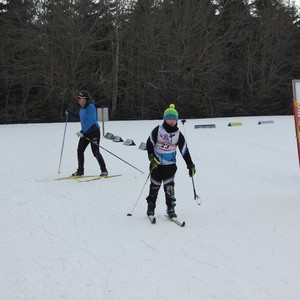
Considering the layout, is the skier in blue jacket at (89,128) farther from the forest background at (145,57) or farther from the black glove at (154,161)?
the forest background at (145,57)

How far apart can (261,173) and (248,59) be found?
28.2m

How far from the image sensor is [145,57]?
103 feet

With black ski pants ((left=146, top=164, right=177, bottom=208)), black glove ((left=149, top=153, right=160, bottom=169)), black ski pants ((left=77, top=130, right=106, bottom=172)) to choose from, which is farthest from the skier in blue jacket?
black glove ((left=149, top=153, right=160, bottom=169))

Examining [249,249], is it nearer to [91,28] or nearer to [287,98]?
[91,28]

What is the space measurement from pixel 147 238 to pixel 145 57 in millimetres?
27354

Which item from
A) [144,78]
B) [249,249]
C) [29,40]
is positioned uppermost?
[29,40]

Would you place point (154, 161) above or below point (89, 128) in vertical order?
below

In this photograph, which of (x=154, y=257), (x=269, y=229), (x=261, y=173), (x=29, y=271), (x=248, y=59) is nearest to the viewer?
(x=29, y=271)

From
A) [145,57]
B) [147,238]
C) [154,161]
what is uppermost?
[145,57]

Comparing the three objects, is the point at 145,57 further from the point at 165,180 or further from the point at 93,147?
the point at 165,180

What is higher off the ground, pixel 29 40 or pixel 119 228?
pixel 29 40

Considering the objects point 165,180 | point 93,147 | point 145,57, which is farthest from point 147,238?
point 145,57

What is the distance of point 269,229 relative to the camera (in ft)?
17.5

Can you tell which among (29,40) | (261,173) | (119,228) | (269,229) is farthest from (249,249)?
(29,40)
